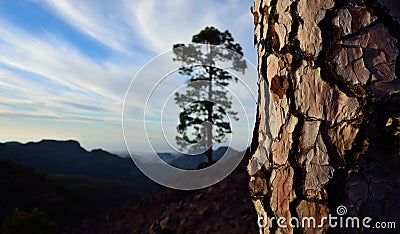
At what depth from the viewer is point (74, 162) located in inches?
852

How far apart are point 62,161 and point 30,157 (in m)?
2.03

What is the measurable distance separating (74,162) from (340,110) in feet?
74.1

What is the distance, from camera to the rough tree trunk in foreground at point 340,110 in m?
0.89

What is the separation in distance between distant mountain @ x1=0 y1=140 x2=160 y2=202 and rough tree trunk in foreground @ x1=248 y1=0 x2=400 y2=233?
1576 centimetres

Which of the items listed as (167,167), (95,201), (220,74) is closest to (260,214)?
(167,167)

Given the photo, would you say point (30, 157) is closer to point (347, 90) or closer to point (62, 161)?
point (62, 161)

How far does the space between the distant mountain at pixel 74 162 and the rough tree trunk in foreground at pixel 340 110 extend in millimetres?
15761

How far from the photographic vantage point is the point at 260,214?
1098mm
